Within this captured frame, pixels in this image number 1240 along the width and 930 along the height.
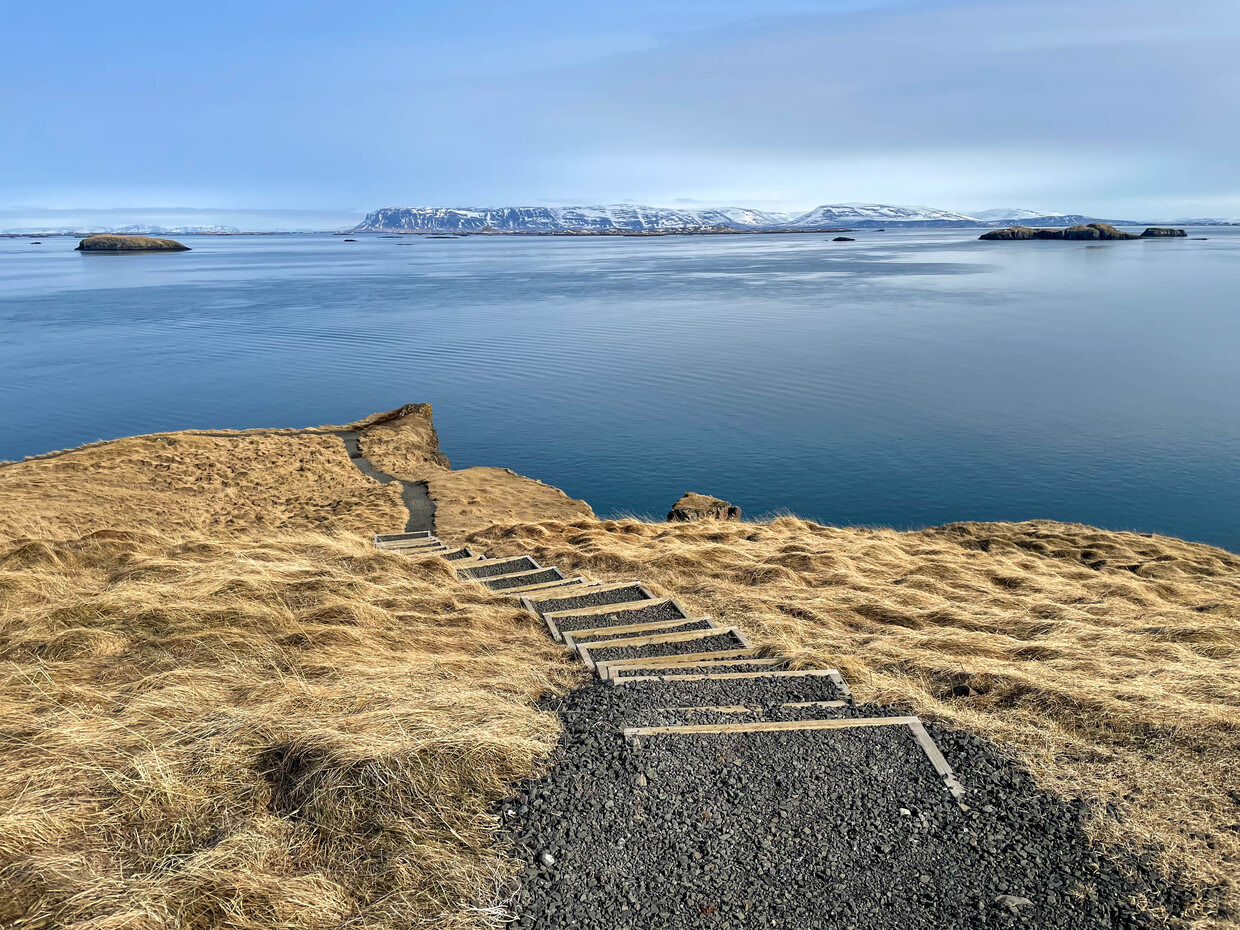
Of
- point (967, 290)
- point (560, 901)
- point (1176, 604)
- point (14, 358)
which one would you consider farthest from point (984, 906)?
point (967, 290)

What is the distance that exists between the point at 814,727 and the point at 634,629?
284cm

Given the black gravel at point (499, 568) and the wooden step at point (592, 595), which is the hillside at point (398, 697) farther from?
the black gravel at point (499, 568)

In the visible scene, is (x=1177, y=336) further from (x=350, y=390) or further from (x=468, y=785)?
(x=468, y=785)

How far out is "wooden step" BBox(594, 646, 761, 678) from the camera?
7.45 metres

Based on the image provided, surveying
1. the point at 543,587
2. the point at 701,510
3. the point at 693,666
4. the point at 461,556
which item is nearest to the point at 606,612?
the point at 543,587

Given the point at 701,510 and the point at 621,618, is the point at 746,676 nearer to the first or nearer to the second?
the point at 621,618

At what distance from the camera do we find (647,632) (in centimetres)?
895

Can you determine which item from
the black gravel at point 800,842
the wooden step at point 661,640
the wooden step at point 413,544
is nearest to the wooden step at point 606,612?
the wooden step at point 661,640

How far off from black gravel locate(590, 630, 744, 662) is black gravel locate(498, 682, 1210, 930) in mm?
1648

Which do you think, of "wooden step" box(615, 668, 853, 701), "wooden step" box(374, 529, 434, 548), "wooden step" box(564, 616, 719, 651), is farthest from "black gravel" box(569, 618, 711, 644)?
"wooden step" box(374, 529, 434, 548)

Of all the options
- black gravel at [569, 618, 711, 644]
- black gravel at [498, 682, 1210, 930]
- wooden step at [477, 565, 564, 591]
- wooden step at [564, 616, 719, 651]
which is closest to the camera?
black gravel at [498, 682, 1210, 930]

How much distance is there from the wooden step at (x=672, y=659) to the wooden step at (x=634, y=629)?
54cm

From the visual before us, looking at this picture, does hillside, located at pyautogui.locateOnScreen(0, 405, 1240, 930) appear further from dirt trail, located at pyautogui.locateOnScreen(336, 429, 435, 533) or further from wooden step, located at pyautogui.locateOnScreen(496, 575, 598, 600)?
dirt trail, located at pyautogui.locateOnScreen(336, 429, 435, 533)

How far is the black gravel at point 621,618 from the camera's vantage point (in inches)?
360
